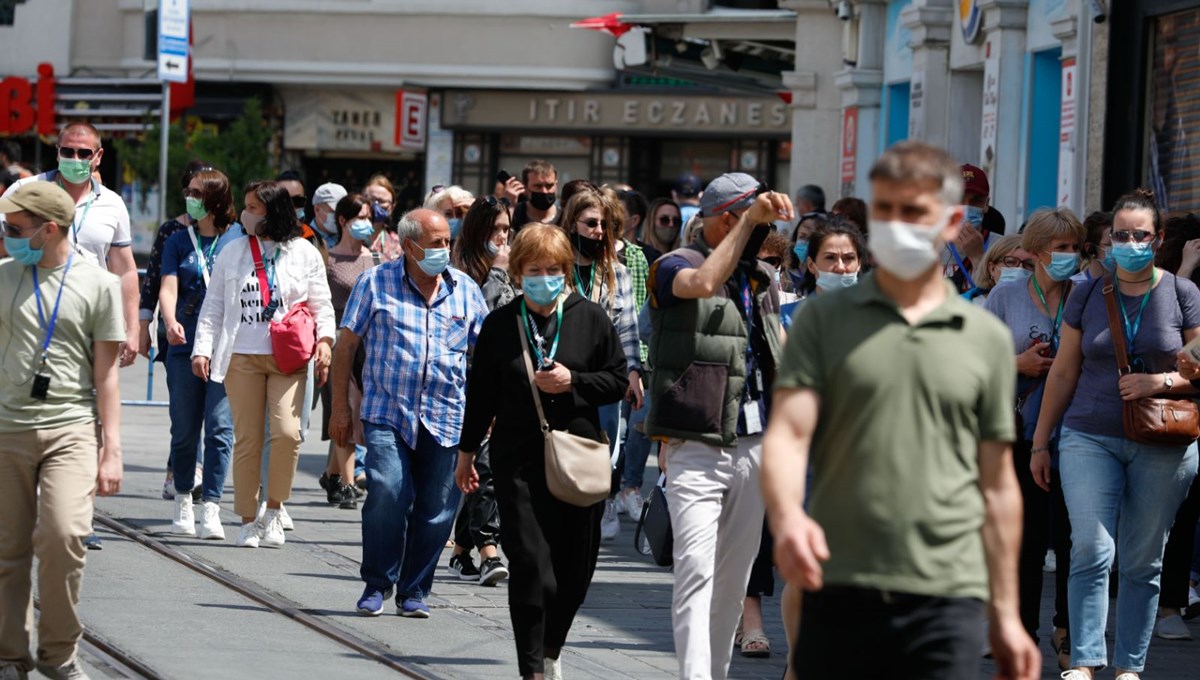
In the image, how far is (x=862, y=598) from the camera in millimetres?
5188

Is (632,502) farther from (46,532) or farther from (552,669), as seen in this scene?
(46,532)

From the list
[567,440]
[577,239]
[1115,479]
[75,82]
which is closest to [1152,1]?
[577,239]

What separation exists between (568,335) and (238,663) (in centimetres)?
179

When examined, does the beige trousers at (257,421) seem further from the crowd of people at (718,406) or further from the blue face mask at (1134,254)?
the blue face mask at (1134,254)

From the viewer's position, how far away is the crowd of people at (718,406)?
5168 mm

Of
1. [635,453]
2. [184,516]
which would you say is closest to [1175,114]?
[635,453]

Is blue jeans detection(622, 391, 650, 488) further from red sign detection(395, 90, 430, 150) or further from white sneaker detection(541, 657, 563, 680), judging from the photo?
red sign detection(395, 90, 430, 150)

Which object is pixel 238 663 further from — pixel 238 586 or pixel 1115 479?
pixel 1115 479

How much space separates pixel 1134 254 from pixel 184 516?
19.2 ft

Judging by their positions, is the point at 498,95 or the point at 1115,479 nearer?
the point at 1115,479

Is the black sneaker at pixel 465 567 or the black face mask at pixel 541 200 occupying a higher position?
the black face mask at pixel 541 200

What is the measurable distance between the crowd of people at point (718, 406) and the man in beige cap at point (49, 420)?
0.04 feet

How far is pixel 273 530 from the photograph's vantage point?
478 inches

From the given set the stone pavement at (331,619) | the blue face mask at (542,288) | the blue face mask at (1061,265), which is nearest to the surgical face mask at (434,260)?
the blue face mask at (542,288)
